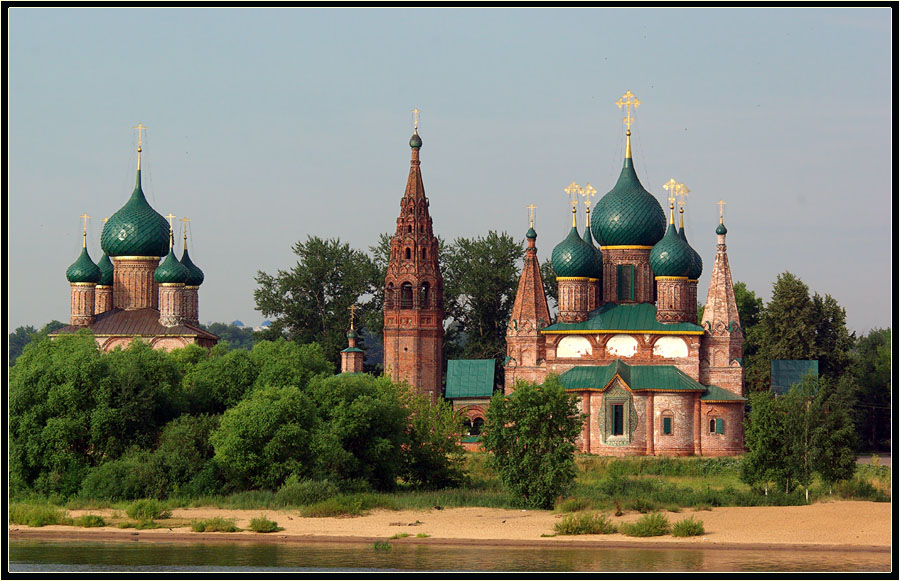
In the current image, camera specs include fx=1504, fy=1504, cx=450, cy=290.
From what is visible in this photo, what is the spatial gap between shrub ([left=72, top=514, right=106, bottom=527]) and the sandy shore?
0.73 ft

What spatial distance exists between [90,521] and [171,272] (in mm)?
26532

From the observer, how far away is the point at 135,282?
5847 cm

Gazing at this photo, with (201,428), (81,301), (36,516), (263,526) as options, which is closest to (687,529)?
(263,526)

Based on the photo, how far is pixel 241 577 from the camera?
24.4 meters

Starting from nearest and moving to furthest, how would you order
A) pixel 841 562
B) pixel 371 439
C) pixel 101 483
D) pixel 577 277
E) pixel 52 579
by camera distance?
pixel 52 579 → pixel 841 562 → pixel 101 483 → pixel 371 439 → pixel 577 277

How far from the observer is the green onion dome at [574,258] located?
167 feet

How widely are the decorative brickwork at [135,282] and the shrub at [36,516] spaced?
27127 millimetres

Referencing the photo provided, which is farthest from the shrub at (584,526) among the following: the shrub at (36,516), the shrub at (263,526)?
the shrub at (36,516)

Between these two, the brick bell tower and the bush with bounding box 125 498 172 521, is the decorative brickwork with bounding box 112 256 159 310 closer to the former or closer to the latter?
the brick bell tower

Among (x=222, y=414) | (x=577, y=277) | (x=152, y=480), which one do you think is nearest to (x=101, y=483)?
(x=152, y=480)

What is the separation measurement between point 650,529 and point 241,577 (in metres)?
8.44

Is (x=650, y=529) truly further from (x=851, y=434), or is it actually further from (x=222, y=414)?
(x=222, y=414)

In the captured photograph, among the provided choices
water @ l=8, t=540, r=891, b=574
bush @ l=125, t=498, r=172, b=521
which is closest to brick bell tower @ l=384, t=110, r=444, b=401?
bush @ l=125, t=498, r=172, b=521

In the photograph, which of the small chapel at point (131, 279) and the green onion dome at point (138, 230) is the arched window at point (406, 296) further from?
the green onion dome at point (138, 230)
